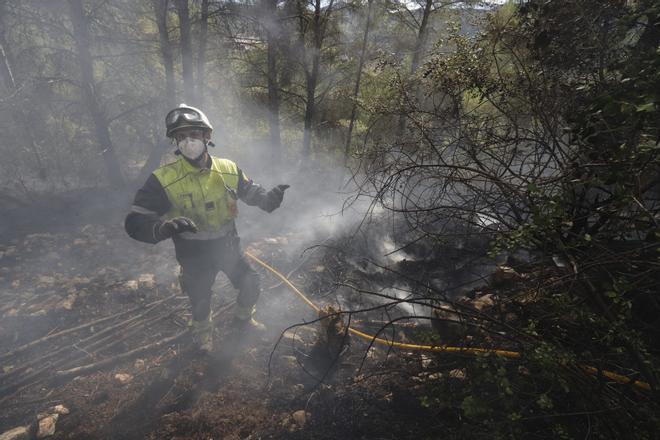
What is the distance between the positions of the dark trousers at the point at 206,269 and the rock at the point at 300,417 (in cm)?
134

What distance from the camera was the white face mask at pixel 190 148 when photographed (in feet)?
9.62

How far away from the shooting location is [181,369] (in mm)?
2963

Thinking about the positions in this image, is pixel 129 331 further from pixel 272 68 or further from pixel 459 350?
pixel 272 68

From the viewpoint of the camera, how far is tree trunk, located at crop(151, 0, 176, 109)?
7070 mm

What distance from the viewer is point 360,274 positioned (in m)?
4.49

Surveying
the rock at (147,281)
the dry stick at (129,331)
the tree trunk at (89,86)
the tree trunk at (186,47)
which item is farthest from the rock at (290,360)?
the tree trunk at (89,86)

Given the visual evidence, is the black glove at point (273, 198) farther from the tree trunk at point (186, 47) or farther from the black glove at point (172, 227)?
the tree trunk at point (186, 47)

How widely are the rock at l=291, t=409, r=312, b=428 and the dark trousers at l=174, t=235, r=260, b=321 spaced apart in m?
1.34

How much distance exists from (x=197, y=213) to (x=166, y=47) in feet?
21.0

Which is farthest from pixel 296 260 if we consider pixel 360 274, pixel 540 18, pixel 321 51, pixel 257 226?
pixel 321 51

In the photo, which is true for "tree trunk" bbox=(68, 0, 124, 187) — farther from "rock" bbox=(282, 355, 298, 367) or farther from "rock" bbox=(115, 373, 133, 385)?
"rock" bbox=(282, 355, 298, 367)

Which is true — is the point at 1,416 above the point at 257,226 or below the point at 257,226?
above

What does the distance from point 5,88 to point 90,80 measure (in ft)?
6.61

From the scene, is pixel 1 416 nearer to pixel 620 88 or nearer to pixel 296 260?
pixel 296 260
